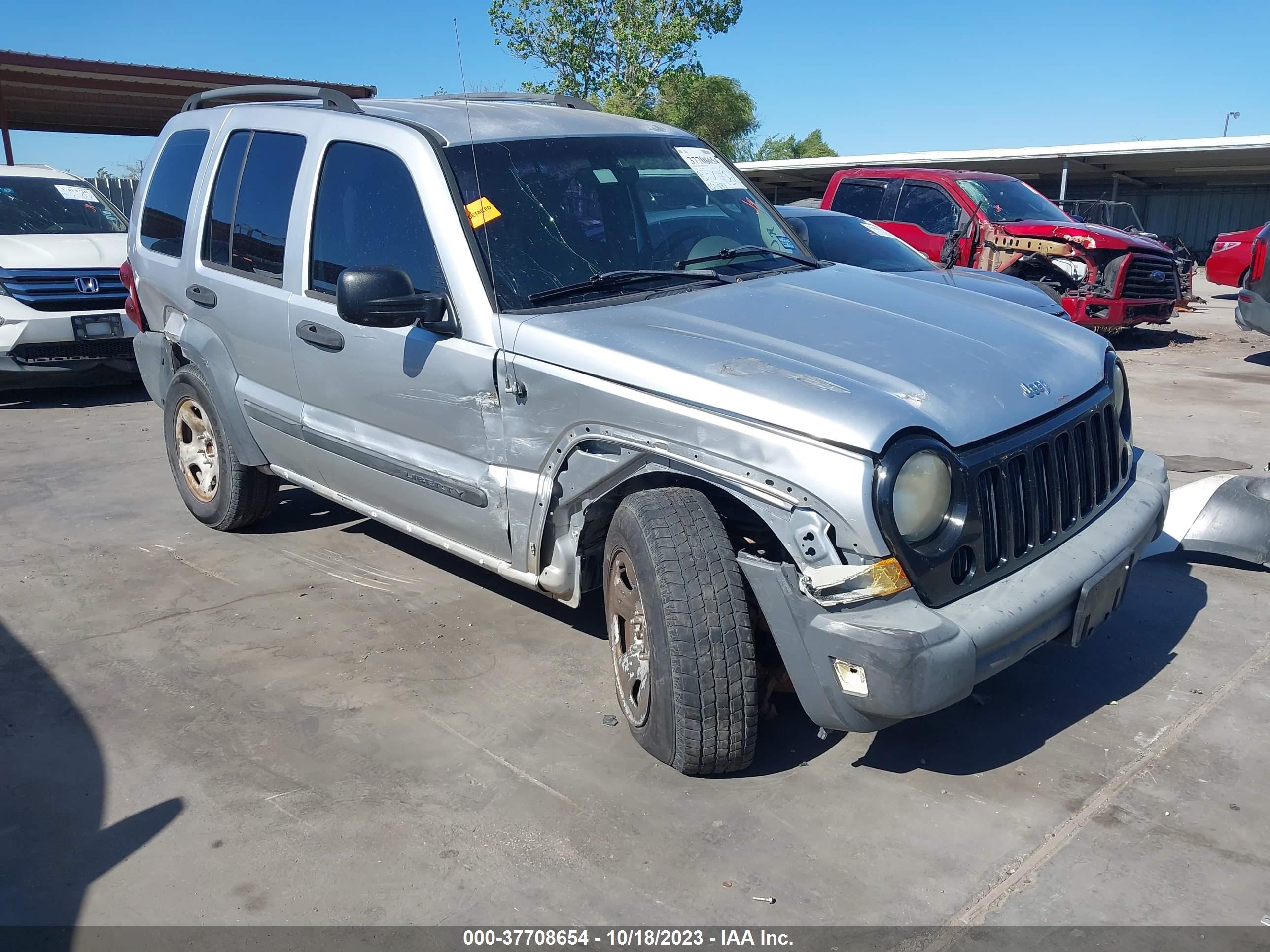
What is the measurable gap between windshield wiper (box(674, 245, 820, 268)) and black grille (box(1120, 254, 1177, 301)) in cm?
866

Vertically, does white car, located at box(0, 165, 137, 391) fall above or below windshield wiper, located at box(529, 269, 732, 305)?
below

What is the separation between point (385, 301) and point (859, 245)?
5.67 m

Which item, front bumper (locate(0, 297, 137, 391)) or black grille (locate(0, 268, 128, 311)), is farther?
black grille (locate(0, 268, 128, 311))

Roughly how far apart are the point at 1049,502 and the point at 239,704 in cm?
284

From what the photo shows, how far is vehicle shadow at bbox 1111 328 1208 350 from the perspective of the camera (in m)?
12.6

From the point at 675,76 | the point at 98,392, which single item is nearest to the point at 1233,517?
the point at 98,392

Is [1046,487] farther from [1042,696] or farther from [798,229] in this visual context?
[798,229]

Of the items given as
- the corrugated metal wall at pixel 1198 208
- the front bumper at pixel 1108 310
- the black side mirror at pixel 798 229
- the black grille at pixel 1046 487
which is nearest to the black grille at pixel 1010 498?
the black grille at pixel 1046 487

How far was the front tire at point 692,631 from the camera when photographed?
305 centimetres

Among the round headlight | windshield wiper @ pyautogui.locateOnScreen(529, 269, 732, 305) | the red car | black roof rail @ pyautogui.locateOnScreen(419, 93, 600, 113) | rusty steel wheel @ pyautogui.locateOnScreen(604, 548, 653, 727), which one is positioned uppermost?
black roof rail @ pyautogui.locateOnScreen(419, 93, 600, 113)

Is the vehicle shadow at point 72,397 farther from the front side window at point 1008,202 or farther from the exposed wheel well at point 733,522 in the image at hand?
the front side window at point 1008,202

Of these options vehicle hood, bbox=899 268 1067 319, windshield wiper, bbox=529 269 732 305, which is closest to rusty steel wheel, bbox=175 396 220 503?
windshield wiper, bbox=529 269 732 305

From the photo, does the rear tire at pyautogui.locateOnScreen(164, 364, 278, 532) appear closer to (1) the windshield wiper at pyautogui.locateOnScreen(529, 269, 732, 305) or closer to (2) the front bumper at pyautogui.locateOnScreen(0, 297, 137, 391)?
(1) the windshield wiper at pyautogui.locateOnScreen(529, 269, 732, 305)

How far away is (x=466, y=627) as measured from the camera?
447cm
